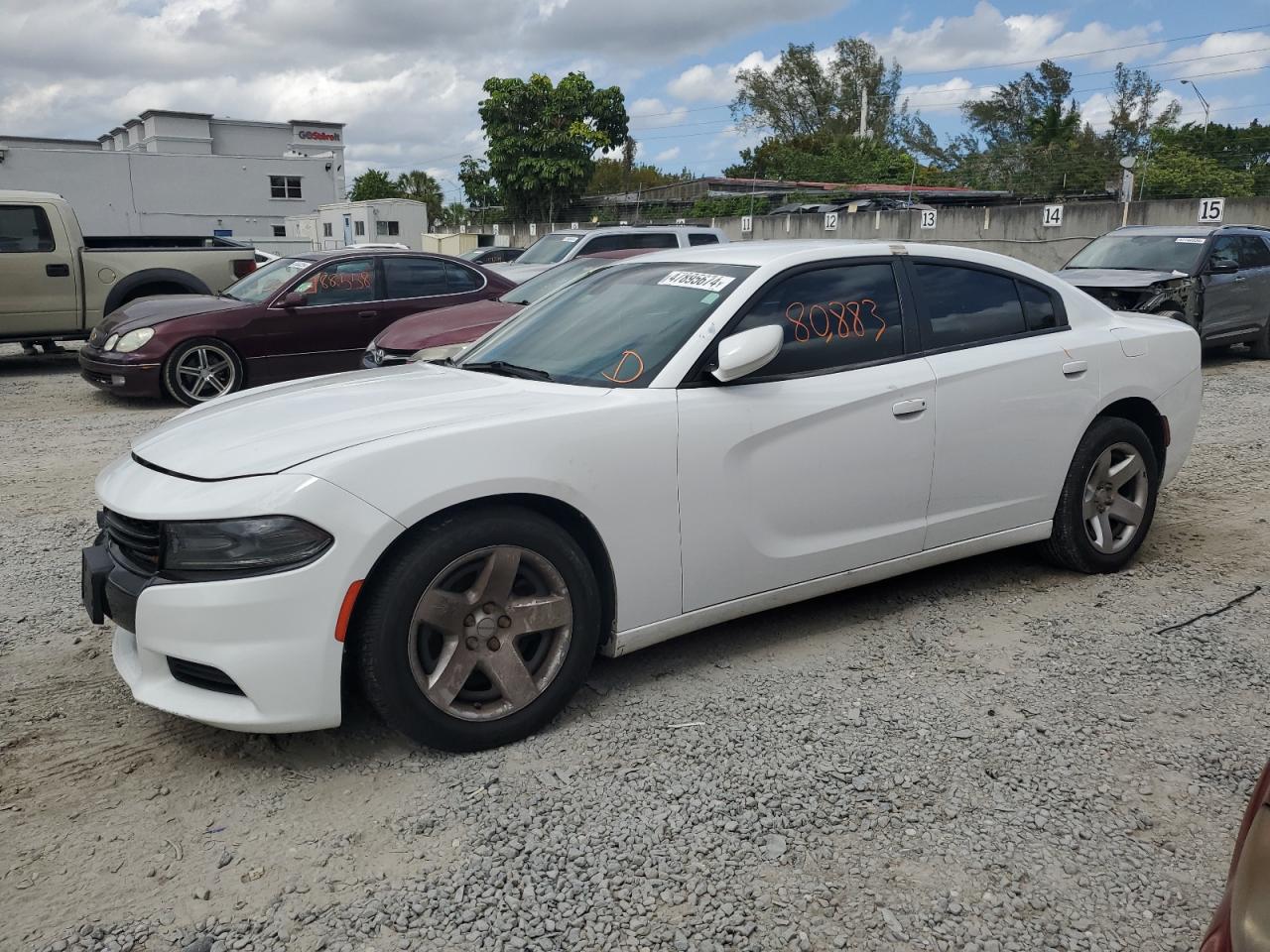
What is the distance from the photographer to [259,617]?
9.82ft

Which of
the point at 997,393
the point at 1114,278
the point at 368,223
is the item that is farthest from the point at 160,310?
the point at 368,223

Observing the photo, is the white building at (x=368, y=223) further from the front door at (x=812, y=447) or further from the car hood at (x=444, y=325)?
the front door at (x=812, y=447)

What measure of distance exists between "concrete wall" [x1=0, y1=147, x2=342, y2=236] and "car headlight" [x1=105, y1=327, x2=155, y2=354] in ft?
123

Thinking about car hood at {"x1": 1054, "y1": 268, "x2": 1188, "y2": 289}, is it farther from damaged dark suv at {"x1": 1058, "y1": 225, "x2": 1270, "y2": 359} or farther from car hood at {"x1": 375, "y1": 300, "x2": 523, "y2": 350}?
car hood at {"x1": 375, "y1": 300, "x2": 523, "y2": 350}

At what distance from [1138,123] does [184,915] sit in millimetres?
63772

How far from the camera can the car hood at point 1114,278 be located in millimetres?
11391

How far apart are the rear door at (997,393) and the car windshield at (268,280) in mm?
7762

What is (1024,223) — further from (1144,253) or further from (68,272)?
(68,272)

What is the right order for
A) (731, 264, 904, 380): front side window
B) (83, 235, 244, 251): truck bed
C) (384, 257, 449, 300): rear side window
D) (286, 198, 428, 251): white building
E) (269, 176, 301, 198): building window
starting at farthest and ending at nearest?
(269, 176, 301, 198): building window
(286, 198, 428, 251): white building
(83, 235, 244, 251): truck bed
(384, 257, 449, 300): rear side window
(731, 264, 904, 380): front side window

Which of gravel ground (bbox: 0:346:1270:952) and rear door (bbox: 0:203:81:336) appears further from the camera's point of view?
rear door (bbox: 0:203:81:336)

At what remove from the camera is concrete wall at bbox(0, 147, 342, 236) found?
153 ft

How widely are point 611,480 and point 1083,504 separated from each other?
2519 mm

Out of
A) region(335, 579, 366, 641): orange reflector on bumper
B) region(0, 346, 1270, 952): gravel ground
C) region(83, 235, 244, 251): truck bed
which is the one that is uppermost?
region(83, 235, 244, 251): truck bed

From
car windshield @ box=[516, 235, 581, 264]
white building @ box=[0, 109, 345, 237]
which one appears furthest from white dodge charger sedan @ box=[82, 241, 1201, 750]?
white building @ box=[0, 109, 345, 237]
